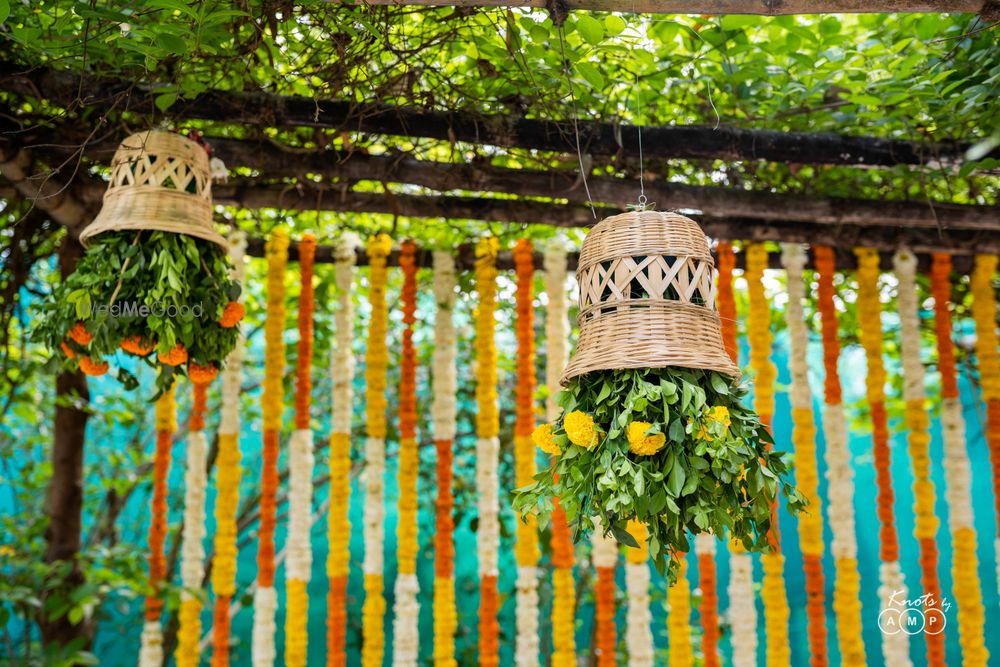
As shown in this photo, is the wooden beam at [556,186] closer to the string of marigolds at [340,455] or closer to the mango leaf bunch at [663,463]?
the string of marigolds at [340,455]

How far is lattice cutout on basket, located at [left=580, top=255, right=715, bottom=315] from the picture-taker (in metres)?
1.45

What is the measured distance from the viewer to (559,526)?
268 centimetres

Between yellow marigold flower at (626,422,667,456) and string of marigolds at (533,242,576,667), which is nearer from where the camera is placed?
yellow marigold flower at (626,422,667,456)

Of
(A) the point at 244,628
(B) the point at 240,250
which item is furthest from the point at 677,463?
(A) the point at 244,628

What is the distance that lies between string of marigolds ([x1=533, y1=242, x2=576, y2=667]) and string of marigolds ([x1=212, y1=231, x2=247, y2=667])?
1.03m

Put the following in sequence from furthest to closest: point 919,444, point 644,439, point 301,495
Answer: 1. point 919,444
2. point 301,495
3. point 644,439

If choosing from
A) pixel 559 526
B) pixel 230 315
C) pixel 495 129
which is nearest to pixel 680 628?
pixel 559 526

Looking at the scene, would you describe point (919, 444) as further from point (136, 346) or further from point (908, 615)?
point (136, 346)

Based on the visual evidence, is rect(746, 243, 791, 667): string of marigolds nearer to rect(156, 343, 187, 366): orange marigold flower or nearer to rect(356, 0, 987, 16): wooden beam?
rect(356, 0, 987, 16): wooden beam

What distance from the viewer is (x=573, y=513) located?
4.54 ft

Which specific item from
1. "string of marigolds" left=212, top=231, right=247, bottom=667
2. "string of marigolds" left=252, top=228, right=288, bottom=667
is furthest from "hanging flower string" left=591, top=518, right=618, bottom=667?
"string of marigolds" left=212, top=231, right=247, bottom=667

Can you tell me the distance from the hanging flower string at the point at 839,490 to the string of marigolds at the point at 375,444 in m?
1.48

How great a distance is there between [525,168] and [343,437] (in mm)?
1097

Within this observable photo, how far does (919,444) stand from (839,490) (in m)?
0.34
